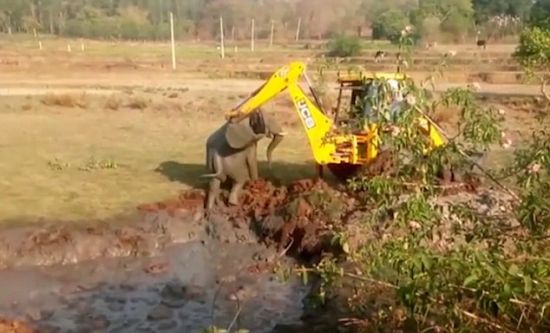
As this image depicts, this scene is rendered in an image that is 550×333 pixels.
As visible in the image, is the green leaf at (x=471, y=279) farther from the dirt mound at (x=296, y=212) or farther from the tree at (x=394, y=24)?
the dirt mound at (x=296, y=212)

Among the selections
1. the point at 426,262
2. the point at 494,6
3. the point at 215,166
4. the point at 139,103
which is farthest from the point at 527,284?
the point at 494,6

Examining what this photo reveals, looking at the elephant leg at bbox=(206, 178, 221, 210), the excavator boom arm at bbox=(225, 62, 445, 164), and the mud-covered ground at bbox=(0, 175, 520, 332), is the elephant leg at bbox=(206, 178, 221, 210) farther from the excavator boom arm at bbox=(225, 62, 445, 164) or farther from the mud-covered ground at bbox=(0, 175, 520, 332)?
the excavator boom arm at bbox=(225, 62, 445, 164)

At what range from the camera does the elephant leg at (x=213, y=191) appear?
1414 cm

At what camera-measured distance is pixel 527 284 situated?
13.5 feet

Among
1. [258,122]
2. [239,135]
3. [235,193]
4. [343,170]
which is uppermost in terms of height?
[258,122]

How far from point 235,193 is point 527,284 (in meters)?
10.3

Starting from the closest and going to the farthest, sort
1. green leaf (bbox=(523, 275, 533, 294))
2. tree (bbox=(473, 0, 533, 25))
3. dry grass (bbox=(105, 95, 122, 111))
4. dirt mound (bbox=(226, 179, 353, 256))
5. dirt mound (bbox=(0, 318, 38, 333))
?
green leaf (bbox=(523, 275, 533, 294)) → dirt mound (bbox=(0, 318, 38, 333)) → dirt mound (bbox=(226, 179, 353, 256)) → dry grass (bbox=(105, 95, 122, 111)) → tree (bbox=(473, 0, 533, 25))

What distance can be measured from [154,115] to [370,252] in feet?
63.2

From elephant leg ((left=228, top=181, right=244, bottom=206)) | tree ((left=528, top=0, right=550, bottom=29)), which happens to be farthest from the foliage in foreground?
tree ((left=528, top=0, right=550, bottom=29))

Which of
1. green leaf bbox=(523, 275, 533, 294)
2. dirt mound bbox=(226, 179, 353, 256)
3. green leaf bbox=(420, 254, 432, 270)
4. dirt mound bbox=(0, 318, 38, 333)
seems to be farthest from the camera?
dirt mound bbox=(226, 179, 353, 256)

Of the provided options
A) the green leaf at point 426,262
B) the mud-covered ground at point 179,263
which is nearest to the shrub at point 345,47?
the mud-covered ground at point 179,263

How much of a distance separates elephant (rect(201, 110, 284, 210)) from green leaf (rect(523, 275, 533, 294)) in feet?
32.9

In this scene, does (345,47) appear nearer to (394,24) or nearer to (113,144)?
(113,144)

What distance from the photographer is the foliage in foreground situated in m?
4.52
